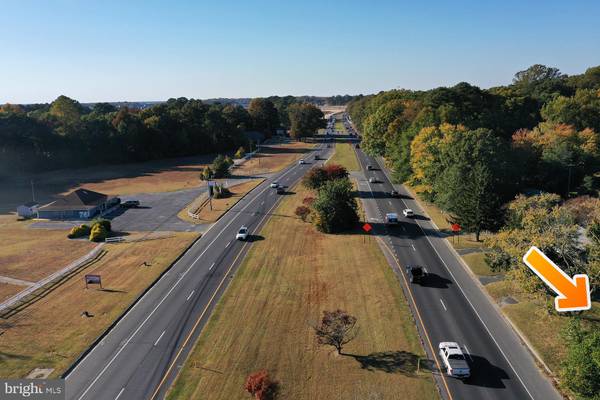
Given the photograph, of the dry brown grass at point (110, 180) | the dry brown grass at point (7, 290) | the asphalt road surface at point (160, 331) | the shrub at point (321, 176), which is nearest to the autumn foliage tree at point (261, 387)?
the asphalt road surface at point (160, 331)

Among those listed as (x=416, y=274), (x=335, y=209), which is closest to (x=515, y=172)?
(x=335, y=209)

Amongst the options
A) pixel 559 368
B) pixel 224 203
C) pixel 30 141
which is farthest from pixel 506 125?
pixel 30 141

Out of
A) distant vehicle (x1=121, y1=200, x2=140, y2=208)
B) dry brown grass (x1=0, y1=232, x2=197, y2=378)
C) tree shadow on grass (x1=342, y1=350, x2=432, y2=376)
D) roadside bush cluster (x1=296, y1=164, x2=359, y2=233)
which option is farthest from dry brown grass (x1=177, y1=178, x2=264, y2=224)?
tree shadow on grass (x1=342, y1=350, x2=432, y2=376)

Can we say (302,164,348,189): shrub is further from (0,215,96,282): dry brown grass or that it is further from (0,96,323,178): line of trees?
(0,96,323,178): line of trees

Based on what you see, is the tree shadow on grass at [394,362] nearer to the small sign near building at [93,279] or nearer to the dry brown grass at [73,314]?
the dry brown grass at [73,314]

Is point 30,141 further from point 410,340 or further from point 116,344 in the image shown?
point 410,340

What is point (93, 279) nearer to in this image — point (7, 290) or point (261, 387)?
point (7, 290)
